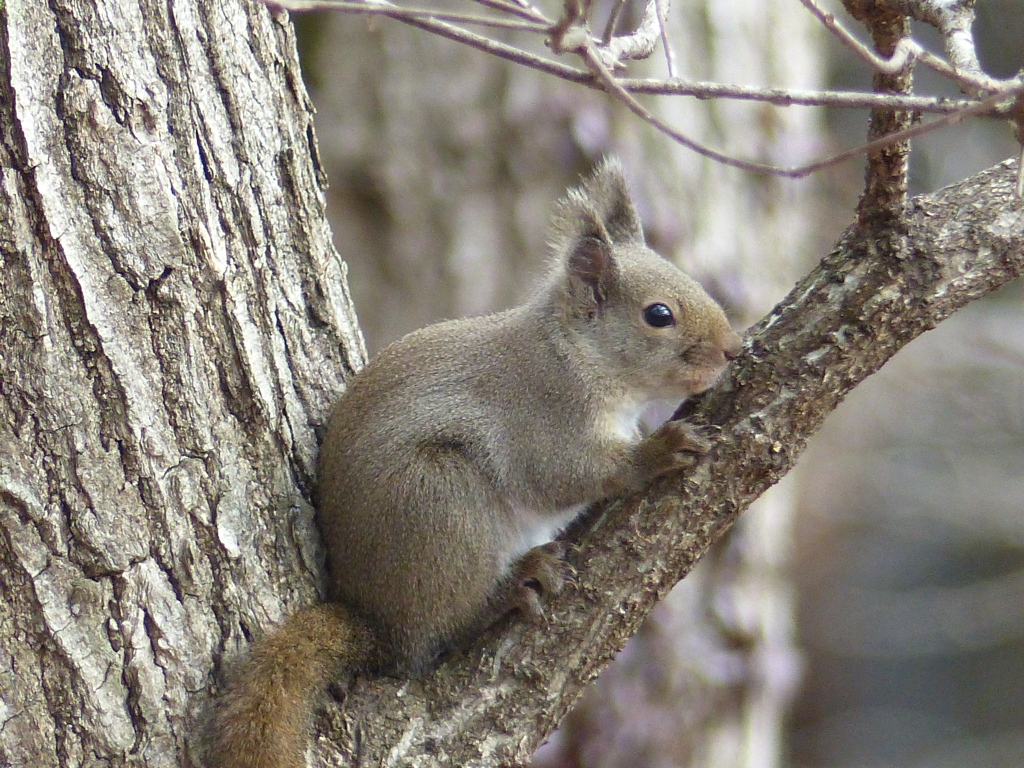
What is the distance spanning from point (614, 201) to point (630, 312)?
352mm

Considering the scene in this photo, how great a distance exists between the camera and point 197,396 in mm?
2043

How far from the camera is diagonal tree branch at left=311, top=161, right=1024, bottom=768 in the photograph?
6.75 ft

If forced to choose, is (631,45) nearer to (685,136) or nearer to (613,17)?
(613,17)

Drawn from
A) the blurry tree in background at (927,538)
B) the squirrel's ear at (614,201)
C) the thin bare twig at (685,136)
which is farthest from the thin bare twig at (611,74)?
the blurry tree in background at (927,538)

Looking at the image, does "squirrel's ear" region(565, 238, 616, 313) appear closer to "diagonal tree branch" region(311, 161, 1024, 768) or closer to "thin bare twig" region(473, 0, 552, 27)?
"diagonal tree branch" region(311, 161, 1024, 768)

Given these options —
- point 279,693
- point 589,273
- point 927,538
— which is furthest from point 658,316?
point 927,538

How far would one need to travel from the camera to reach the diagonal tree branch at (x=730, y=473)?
81.0 inches

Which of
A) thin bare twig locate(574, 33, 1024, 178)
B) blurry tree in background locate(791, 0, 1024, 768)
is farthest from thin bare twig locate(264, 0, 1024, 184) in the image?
blurry tree in background locate(791, 0, 1024, 768)

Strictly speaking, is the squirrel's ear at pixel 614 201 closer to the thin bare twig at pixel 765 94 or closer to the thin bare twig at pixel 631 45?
the thin bare twig at pixel 631 45

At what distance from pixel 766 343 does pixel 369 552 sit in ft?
2.95

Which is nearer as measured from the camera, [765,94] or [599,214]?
[765,94]

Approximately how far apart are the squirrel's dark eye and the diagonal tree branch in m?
0.48

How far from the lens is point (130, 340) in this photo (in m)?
1.96

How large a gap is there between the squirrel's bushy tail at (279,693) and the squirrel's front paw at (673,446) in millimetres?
695
